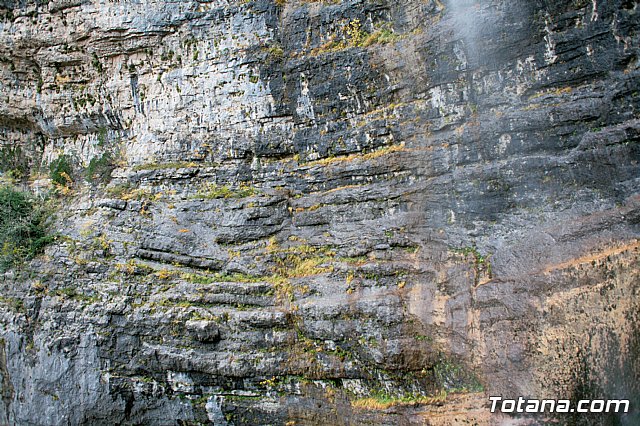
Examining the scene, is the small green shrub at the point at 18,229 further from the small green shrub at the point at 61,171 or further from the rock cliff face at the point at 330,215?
the small green shrub at the point at 61,171

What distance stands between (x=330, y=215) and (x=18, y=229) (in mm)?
7661

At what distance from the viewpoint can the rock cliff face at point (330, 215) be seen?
7105 millimetres

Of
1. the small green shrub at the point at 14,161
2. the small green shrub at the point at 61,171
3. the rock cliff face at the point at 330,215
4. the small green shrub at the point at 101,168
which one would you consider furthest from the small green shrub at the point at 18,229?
the small green shrub at the point at 101,168

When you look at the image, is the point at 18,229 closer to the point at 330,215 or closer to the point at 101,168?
the point at 101,168

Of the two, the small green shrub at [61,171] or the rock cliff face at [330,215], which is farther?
the small green shrub at [61,171]

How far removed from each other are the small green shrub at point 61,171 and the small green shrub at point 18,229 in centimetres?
88

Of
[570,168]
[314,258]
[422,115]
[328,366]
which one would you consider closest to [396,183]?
[422,115]

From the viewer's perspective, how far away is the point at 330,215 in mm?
9352

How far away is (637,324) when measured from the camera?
21.1 feet

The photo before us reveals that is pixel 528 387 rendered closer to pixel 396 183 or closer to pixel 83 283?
pixel 396 183

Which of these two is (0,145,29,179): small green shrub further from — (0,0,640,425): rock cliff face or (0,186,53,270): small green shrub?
(0,186,53,270): small green shrub

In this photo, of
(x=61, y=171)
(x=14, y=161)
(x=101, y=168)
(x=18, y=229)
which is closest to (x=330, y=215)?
(x=101, y=168)

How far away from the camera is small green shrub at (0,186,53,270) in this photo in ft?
35.2

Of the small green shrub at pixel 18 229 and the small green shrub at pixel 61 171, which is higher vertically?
the small green shrub at pixel 61 171
